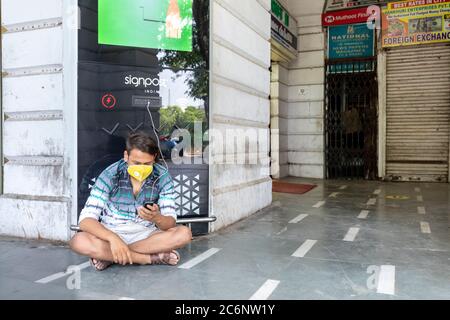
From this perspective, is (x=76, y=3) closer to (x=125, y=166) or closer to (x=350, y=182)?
(x=125, y=166)

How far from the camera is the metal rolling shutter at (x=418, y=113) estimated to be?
32.9ft

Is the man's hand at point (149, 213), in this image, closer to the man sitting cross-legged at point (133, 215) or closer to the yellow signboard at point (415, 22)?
the man sitting cross-legged at point (133, 215)

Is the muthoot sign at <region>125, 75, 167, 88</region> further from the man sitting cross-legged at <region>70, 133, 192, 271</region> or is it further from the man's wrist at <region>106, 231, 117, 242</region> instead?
the man's wrist at <region>106, 231, 117, 242</region>

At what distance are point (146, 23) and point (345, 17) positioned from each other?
25.4ft

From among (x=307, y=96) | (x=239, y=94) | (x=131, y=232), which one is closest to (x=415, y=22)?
(x=307, y=96)

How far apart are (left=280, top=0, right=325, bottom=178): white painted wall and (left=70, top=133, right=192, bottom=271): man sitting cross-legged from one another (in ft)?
25.9

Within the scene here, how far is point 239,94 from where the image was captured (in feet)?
18.2

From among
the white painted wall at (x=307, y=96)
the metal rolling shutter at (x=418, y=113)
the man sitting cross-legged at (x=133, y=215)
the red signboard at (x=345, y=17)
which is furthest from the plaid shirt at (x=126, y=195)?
the red signboard at (x=345, y=17)

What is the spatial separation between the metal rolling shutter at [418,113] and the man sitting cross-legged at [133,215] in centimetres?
852

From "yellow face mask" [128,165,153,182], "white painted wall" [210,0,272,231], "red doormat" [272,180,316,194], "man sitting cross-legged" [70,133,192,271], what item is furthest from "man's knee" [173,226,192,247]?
"red doormat" [272,180,316,194]

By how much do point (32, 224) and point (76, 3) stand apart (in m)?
2.34

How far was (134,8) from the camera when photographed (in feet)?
13.7
